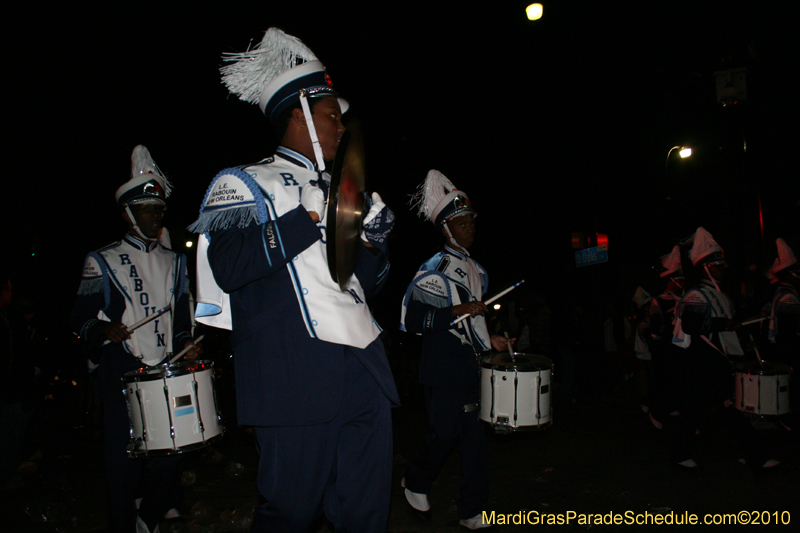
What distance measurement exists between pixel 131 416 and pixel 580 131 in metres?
11.2

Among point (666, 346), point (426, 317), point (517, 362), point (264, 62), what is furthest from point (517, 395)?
point (666, 346)

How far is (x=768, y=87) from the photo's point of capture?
12.9m

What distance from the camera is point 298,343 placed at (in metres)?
1.99

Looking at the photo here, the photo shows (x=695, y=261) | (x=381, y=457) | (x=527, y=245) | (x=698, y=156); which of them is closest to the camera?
(x=381, y=457)

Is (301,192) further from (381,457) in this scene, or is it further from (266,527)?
(266,527)

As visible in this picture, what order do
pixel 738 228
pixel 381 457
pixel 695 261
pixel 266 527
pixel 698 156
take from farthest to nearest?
pixel 698 156
pixel 738 228
pixel 695 261
pixel 381 457
pixel 266 527

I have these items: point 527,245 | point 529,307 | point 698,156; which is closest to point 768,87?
point 698,156

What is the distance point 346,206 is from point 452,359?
A: 258 centimetres

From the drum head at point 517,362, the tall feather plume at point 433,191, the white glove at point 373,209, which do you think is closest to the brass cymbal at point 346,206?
the white glove at point 373,209

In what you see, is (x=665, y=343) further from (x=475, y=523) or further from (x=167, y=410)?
(x=167, y=410)

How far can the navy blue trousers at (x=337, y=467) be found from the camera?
1921 millimetres

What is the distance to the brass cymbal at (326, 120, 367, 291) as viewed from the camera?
1.80 metres

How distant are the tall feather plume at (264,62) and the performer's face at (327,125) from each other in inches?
9.0

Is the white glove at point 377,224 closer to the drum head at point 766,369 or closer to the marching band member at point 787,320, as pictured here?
the drum head at point 766,369
